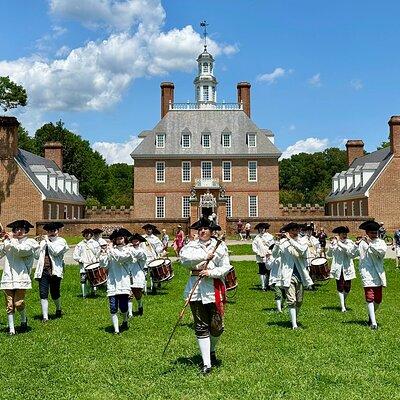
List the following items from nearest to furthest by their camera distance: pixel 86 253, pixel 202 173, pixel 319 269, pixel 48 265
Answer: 1. pixel 48 265
2. pixel 319 269
3. pixel 86 253
4. pixel 202 173

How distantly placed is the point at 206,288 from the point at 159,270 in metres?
7.58

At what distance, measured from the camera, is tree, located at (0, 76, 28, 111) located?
44447mm

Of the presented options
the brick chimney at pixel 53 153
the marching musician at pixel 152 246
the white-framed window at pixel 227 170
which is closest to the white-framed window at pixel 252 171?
the white-framed window at pixel 227 170

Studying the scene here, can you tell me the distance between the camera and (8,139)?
4350 cm

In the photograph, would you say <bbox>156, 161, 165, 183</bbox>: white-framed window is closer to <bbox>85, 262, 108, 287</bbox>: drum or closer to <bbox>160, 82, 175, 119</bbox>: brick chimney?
<bbox>160, 82, 175, 119</bbox>: brick chimney

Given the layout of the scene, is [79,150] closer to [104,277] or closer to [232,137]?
[232,137]

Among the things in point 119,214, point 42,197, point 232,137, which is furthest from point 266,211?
point 42,197

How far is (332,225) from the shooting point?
42.2m

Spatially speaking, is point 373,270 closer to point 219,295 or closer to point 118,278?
point 219,295

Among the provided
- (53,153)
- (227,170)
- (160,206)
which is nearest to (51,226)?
(160,206)

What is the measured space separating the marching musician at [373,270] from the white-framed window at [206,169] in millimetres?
40809

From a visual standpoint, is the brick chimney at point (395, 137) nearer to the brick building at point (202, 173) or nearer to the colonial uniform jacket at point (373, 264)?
the brick building at point (202, 173)

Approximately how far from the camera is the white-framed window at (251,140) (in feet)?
169

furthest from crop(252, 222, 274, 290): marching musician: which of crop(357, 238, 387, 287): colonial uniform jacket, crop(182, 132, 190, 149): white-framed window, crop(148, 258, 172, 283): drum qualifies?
crop(182, 132, 190, 149): white-framed window
